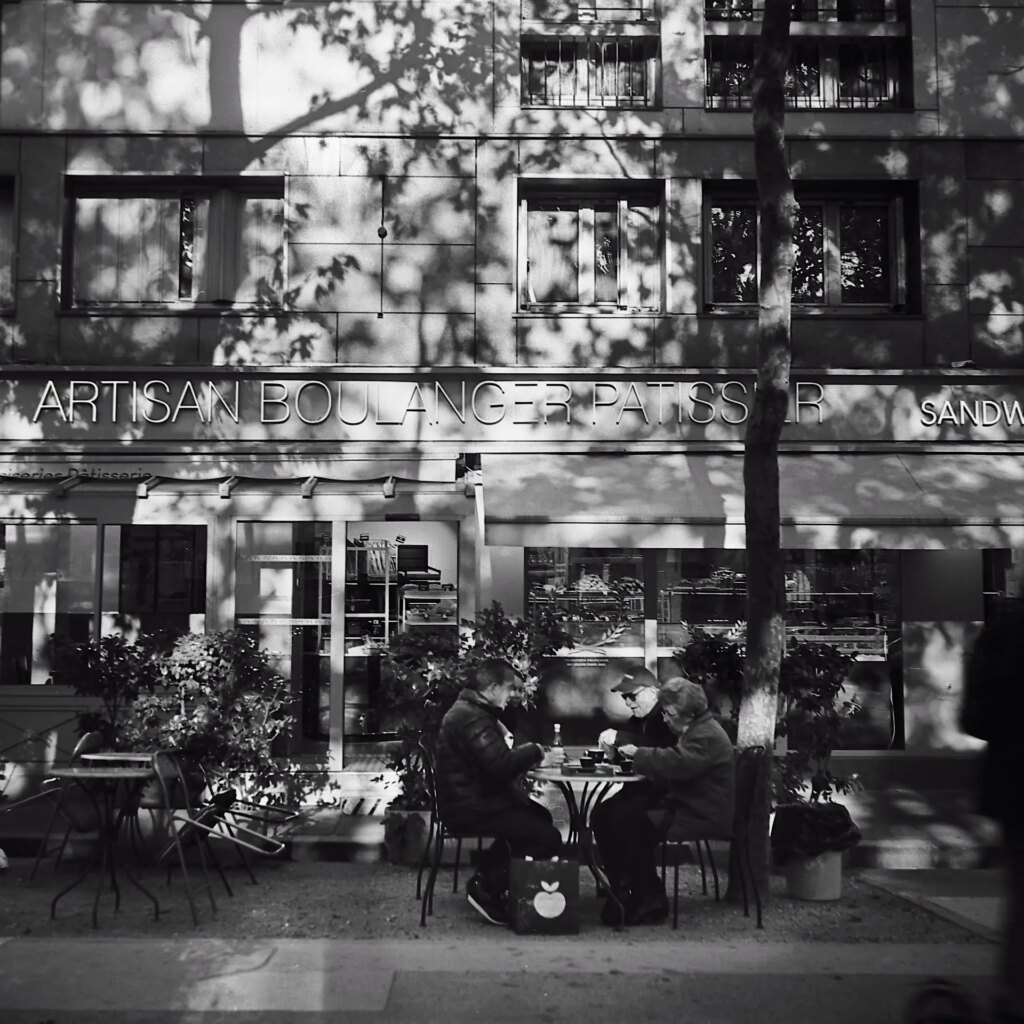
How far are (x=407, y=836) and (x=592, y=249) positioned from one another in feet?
21.4

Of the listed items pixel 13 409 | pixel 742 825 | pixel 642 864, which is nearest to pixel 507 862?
Answer: pixel 642 864

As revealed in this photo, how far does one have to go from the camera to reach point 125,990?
5.21 metres

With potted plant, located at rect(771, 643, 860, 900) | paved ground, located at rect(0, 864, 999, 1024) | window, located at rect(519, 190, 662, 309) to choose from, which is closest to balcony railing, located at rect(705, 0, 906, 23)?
window, located at rect(519, 190, 662, 309)

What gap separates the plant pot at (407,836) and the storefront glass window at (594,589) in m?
3.58

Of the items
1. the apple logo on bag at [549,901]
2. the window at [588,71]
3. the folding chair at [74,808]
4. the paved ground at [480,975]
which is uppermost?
the window at [588,71]

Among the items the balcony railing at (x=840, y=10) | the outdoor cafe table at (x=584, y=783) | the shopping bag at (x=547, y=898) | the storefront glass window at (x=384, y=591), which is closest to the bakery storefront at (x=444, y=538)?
the storefront glass window at (x=384, y=591)

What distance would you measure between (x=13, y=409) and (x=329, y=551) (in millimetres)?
3423

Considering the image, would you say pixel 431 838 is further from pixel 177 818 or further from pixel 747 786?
pixel 747 786

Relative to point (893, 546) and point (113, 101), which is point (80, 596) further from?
point (893, 546)

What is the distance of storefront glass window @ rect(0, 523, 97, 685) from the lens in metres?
11.2

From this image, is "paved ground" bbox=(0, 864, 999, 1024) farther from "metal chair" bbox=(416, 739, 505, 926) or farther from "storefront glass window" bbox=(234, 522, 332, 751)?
"storefront glass window" bbox=(234, 522, 332, 751)

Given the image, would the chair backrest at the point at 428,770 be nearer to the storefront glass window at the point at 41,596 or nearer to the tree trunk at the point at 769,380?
the tree trunk at the point at 769,380

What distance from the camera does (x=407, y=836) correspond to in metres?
8.05

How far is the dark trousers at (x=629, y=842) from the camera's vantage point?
6.45 meters
